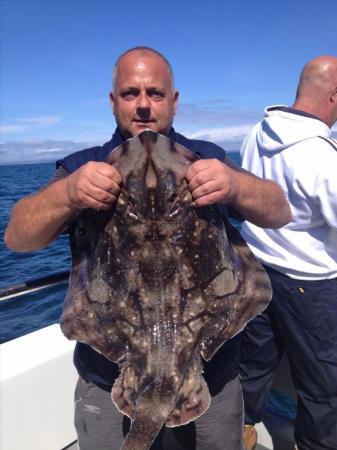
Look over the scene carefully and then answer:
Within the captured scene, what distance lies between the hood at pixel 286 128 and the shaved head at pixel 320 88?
33 cm

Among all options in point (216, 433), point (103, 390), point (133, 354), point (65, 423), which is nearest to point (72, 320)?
point (133, 354)

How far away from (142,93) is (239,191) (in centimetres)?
94

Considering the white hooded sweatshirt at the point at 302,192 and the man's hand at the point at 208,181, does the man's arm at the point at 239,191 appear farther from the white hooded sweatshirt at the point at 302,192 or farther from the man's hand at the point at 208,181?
the white hooded sweatshirt at the point at 302,192

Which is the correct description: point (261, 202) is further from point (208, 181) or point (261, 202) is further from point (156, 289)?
point (156, 289)

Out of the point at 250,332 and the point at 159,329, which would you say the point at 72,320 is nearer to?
the point at 159,329

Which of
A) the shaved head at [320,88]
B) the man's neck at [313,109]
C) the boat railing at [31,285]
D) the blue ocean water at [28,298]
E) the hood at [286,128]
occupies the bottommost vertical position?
the blue ocean water at [28,298]

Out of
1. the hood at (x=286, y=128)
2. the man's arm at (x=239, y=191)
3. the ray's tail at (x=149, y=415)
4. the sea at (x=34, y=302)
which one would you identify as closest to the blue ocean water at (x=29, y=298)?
the sea at (x=34, y=302)

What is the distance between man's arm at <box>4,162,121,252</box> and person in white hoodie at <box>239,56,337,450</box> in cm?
210

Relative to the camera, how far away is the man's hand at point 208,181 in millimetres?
2025

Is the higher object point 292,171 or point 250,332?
point 292,171

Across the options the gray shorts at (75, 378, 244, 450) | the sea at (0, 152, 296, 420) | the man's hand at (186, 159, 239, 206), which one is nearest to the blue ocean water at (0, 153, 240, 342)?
the sea at (0, 152, 296, 420)

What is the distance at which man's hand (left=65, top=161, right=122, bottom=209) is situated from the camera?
6.56ft

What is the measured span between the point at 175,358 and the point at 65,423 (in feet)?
7.21

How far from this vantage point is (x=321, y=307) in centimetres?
349
